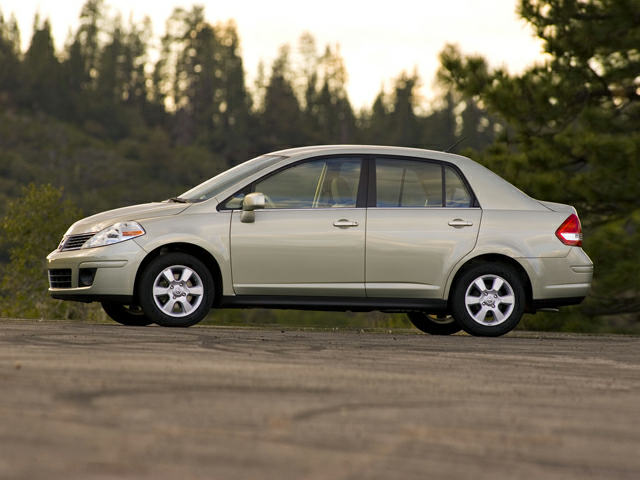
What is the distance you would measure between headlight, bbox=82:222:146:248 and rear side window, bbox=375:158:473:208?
2.15 meters

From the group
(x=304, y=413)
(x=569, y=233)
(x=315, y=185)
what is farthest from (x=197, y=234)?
(x=304, y=413)

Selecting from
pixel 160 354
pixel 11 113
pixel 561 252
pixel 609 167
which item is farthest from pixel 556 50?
pixel 11 113

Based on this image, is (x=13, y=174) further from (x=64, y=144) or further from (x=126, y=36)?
(x=126, y=36)

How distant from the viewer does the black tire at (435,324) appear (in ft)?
34.7

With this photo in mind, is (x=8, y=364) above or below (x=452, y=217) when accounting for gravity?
below

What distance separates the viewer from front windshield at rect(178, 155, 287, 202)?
29.8 ft

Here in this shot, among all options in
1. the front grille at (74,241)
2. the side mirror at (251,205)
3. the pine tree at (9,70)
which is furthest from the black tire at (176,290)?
the pine tree at (9,70)

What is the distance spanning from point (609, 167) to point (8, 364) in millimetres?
15419

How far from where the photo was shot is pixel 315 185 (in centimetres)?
912

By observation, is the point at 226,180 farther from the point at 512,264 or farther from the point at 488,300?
the point at 512,264

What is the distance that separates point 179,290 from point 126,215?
831 mm

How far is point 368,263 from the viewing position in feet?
29.4

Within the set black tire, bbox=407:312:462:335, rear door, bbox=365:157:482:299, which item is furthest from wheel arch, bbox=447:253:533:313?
black tire, bbox=407:312:462:335

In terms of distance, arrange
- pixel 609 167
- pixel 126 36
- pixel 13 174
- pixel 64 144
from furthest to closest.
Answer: pixel 126 36, pixel 64 144, pixel 13 174, pixel 609 167
